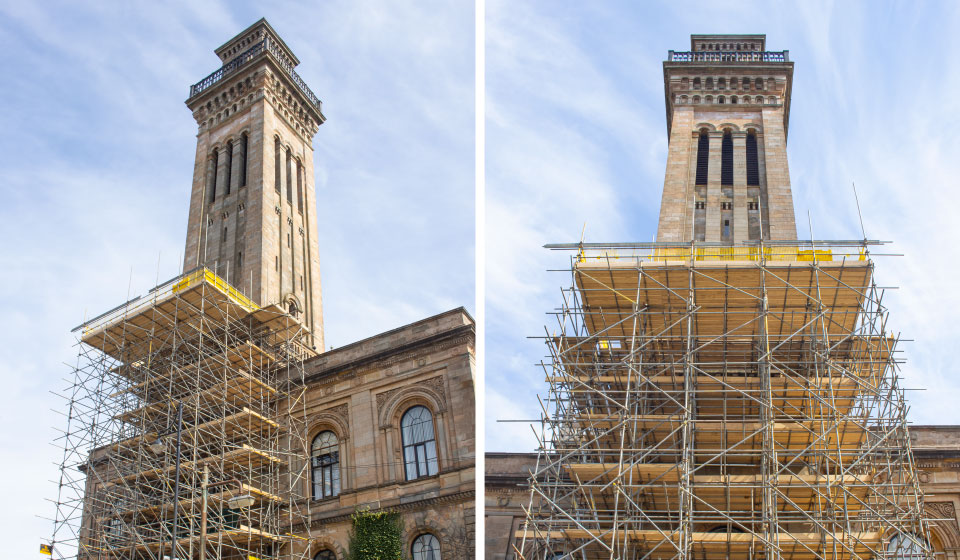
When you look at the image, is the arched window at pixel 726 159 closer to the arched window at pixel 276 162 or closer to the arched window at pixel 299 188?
the arched window at pixel 299 188

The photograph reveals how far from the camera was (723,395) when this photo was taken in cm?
2647

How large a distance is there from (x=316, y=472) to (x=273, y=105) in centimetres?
1989

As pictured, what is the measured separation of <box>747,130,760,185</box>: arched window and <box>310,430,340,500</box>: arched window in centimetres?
2022

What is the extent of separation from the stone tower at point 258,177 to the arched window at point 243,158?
0.20 feet

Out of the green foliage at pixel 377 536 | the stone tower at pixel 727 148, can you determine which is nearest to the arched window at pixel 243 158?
the green foliage at pixel 377 536

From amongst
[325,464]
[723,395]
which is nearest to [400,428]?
[325,464]

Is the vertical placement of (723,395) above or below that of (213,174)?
below

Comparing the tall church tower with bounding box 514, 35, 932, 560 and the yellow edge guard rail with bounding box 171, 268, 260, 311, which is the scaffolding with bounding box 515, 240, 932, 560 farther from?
the yellow edge guard rail with bounding box 171, 268, 260, 311

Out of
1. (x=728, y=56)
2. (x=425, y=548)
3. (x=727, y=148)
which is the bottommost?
(x=425, y=548)

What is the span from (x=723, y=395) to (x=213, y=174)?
2822 cm

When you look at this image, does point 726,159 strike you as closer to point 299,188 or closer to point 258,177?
point 299,188

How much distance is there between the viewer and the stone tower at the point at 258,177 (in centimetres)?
3975

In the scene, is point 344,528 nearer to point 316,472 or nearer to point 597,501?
point 316,472

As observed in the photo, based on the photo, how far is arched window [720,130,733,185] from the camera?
38.5m
